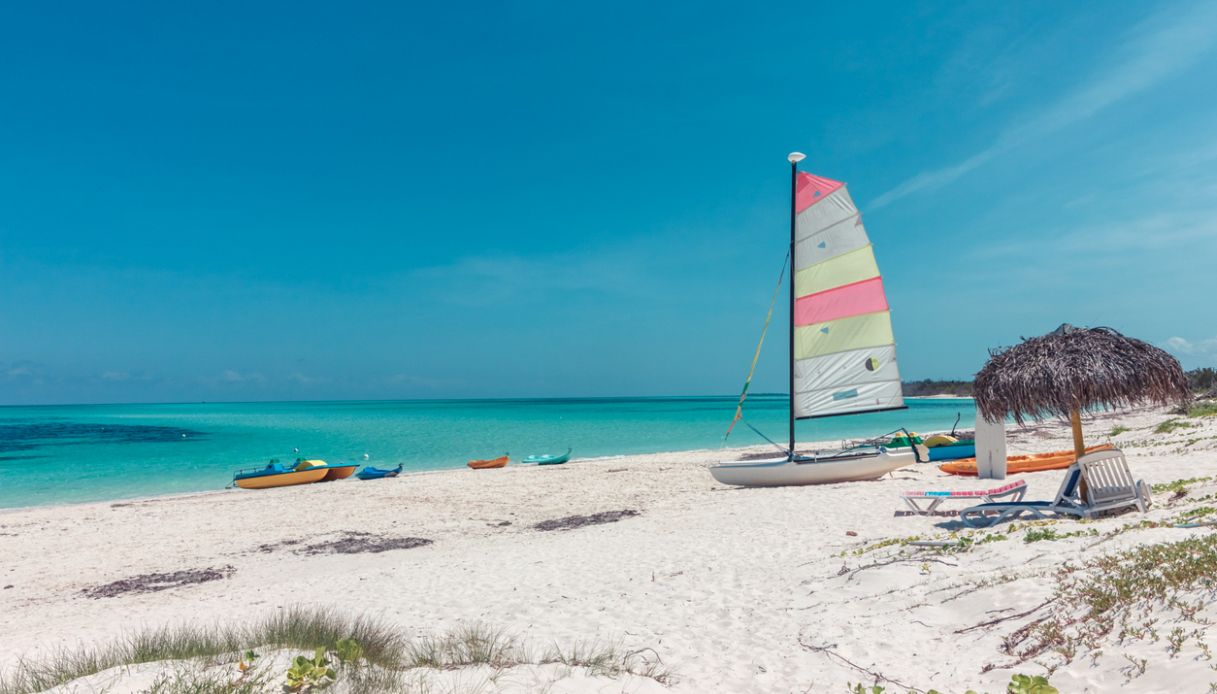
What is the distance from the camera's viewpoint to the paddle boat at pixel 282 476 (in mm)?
23188

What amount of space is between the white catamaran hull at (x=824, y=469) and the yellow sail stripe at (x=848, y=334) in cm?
275

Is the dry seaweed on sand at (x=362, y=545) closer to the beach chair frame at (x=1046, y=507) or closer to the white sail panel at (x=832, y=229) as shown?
the beach chair frame at (x=1046, y=507)

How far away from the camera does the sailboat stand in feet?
52.6

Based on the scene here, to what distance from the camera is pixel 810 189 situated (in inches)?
651

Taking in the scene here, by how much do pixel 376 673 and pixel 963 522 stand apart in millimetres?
7885

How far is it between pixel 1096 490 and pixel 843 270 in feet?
29.5

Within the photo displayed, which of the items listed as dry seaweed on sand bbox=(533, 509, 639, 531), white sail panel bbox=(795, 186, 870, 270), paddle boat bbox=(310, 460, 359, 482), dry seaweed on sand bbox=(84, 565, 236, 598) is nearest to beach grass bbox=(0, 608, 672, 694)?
dry seaweed on sand bbox=(84, 565, 236, 598)

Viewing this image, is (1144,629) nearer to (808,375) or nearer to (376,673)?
(376,673)

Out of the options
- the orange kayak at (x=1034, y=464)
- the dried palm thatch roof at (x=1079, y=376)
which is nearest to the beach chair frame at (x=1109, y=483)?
the dried palm thatch roof at (x=1079, y=376)

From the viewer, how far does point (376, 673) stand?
12.5 ft

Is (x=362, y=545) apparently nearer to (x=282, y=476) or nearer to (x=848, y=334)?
(x=848, y=334)

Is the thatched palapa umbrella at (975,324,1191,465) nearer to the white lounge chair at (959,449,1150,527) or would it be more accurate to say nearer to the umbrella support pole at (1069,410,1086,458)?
the umbrella support pole at (1069,410,1086,458)

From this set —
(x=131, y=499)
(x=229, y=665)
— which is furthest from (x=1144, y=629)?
(x=131, y=499)

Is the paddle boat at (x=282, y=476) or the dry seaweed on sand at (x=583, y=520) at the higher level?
the dry seaweed on sand at (x=583, y=520)
